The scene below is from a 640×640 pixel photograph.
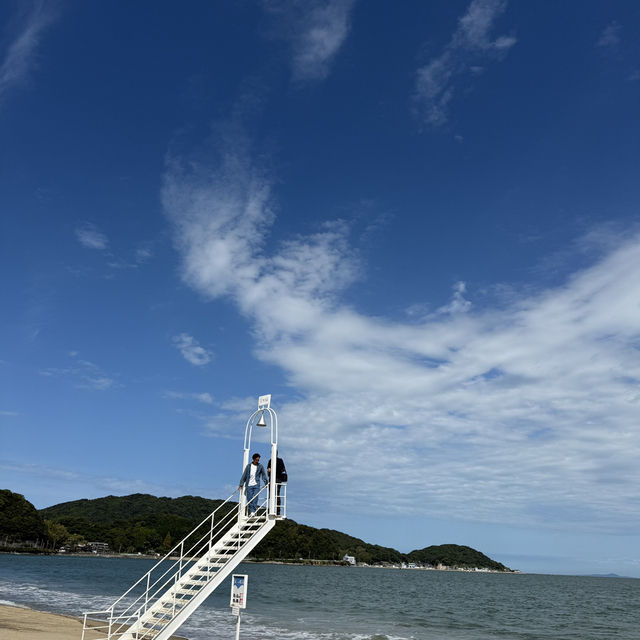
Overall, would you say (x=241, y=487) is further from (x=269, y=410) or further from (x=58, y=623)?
(x=58, y=623)

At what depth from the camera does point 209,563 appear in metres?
15.9

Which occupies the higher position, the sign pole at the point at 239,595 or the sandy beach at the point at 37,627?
the sign pole at the point at 239,595

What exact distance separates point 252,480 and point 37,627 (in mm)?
13853

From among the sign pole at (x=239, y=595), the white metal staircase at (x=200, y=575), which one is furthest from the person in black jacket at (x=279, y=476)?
the sign pole at (x=239, y=595)

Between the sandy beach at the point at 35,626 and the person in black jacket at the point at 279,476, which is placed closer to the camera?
the person in black jacket at the point at 279,476

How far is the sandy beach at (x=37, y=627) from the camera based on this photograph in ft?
69.1

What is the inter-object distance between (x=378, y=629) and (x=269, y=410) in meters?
22.8

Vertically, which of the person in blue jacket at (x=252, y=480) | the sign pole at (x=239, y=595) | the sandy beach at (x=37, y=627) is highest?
the person in blue jacket at (x=252, y=480)

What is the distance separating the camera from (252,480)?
1744cm

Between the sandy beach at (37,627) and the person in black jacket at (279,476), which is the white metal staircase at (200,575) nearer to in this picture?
the person in black jacket at (279,476)

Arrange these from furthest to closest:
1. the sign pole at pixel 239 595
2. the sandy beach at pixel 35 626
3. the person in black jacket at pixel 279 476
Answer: the sandy beach at pixel 35 626 < the person in black jacket at pixel 279 476 < the sign pole at pixel 239 595

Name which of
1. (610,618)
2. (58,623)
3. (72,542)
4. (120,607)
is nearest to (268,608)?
(120,607)

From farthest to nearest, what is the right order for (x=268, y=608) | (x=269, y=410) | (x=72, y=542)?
(x=72, y=542), (x=268, y=608), (x=269, y=410)

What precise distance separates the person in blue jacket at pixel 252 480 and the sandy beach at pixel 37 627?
7.76m
